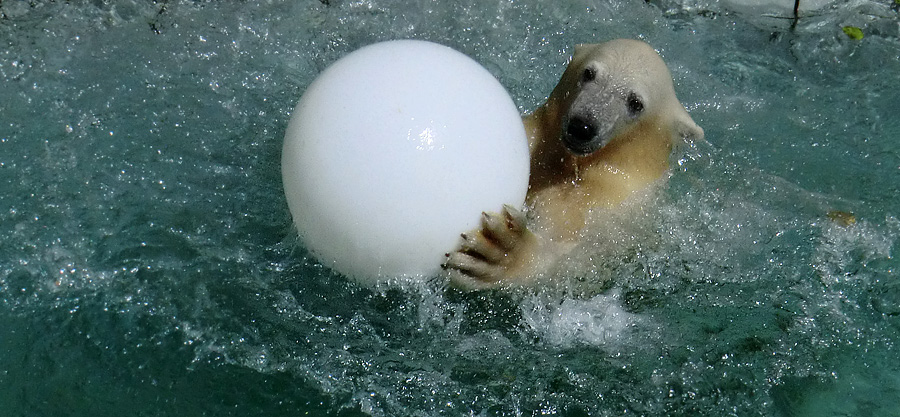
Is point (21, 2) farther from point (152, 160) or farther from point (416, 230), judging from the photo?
point (416, 230)

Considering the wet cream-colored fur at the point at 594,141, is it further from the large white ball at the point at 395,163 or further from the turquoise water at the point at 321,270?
the large white ball at the point at 395,163

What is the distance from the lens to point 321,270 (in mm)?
3672

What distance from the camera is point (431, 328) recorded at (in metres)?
3.60

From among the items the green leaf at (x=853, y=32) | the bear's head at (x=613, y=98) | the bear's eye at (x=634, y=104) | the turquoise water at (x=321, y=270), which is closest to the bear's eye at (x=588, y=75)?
the bear's head at (x=613, y=98)

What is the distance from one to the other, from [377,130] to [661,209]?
1.51 m

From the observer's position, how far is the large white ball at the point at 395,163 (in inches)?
117

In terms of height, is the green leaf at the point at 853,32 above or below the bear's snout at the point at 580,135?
below

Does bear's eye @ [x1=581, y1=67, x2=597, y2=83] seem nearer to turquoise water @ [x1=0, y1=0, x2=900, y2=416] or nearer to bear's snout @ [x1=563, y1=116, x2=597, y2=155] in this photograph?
bear's snout @ [x1=563, y1=116, x2=597, y2=155]

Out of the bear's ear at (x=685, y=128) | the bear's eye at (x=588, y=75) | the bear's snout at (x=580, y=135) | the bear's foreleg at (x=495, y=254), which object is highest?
the bear's eye at (x=588, y=75)

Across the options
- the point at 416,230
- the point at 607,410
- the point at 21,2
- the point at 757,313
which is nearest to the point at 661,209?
the point at 757,313

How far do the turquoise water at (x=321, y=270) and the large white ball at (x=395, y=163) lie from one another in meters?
0.36

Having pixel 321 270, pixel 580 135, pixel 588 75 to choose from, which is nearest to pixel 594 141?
pixel 580 135

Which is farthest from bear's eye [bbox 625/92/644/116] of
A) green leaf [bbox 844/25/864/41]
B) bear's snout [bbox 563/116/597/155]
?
green leaf [bbox 844/25/864/41]

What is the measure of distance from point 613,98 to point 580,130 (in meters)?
0.27
